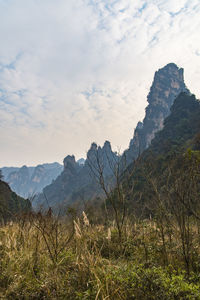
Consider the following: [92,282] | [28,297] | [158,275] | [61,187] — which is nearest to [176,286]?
[158,275]

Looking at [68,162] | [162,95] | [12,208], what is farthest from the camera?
[68,162]

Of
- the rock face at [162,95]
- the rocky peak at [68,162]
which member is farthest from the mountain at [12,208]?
the rocky peak at [68,162]

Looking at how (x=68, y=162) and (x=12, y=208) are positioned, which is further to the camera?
(x=68, y=162)

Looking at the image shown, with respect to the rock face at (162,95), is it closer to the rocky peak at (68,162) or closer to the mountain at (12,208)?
the rocky peak at (68,162)

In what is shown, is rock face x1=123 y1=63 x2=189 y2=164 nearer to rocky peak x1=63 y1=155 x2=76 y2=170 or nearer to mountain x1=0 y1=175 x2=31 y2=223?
rocky peak x1=63 y1=155 x2=76 y2=170

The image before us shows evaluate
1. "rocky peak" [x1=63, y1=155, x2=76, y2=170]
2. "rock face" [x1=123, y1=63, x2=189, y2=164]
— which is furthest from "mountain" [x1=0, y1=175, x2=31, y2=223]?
"rocky peak" [x1=63, y1=155, x2=76, y2=170]

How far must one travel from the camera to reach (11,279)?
3.09 meters

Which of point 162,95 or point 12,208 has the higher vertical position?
point 162,95

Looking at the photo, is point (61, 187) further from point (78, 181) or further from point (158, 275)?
point (158, 275)

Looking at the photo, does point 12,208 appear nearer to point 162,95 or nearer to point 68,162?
point 162,95

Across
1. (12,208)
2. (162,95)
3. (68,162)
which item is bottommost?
(12,208)

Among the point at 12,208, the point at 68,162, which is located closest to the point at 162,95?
the point at 68,162

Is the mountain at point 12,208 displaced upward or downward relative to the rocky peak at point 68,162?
downward

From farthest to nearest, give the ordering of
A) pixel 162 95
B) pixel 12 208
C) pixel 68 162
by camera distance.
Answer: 1. pixel 68 162
2. pixel 162 95
3. pixel 12 208
